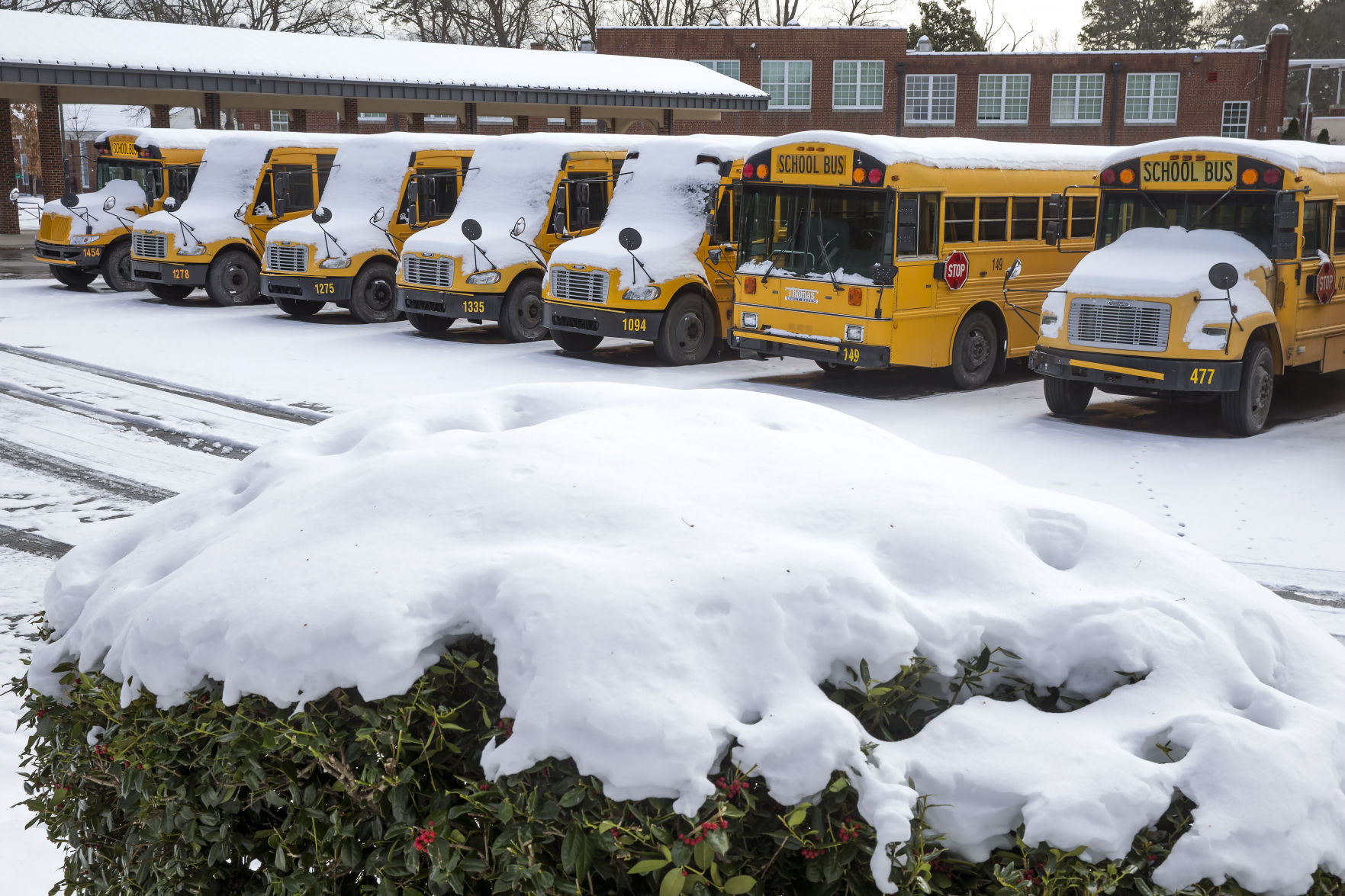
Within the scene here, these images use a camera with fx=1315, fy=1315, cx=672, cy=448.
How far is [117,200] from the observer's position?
24.1 m

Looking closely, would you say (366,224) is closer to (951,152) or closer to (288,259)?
(288,259)

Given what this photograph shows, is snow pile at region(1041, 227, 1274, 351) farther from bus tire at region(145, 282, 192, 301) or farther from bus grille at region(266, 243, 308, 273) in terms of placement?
bus tire at region(145, 282, 192, 301)

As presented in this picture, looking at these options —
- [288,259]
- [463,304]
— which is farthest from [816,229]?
[288,259]

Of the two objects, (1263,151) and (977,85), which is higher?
(977,85)

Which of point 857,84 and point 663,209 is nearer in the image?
point 663,209

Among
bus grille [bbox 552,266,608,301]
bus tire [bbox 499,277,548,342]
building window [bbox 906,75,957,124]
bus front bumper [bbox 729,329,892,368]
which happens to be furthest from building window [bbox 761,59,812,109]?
bus front bumper [bbox 729,329,892,368]

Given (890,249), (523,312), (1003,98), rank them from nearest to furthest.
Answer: (890,249) < (523,312) < (1003,98)

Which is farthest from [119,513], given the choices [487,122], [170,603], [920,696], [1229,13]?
[1229,13]

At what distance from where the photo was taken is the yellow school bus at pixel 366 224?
2003 centimetres

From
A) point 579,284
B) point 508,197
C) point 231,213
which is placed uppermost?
point 508,197

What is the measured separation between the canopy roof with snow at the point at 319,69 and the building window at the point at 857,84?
27.6ft

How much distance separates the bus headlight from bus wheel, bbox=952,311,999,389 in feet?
12.1

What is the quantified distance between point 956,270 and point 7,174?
32167 mm

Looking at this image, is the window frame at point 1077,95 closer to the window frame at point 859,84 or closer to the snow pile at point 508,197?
the window frame at point 859,84
